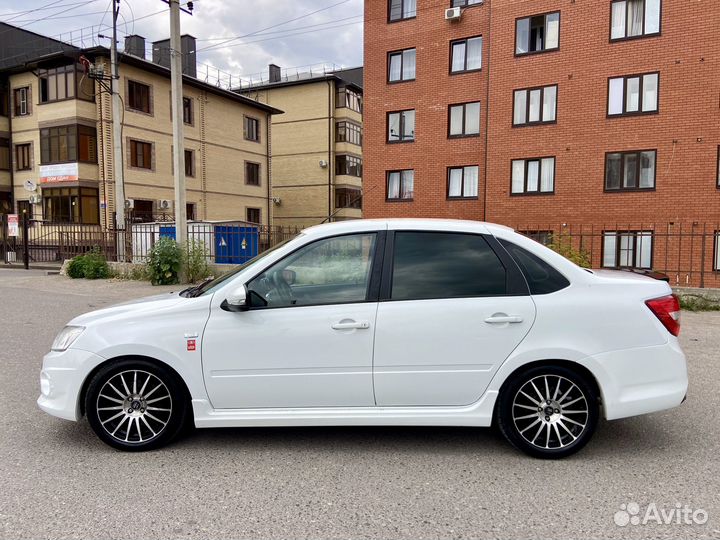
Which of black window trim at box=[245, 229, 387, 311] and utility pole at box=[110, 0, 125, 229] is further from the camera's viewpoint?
utility pole at box=[110, 0, 125, 229]

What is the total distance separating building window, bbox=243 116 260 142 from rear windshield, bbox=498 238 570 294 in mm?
35449

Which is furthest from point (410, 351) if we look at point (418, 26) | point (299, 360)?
point (418, 26)

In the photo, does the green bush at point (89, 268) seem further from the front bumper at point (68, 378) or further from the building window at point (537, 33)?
the building window at point (537, 33)

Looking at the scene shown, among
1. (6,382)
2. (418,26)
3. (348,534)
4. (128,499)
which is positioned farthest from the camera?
(418,26)

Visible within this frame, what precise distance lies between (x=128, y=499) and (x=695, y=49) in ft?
70.5

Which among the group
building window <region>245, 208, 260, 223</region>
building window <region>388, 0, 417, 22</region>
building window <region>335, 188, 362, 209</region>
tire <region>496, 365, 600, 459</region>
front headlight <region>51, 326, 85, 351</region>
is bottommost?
tire <region>496, 365, 600, 459</region>

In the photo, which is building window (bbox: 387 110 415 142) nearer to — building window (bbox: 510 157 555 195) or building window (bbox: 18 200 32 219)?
building window (bbox: 510 157 555 195)

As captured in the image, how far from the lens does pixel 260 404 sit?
377cm

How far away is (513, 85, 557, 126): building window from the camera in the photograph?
68.2ft

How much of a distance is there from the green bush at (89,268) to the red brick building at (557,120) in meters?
11.8

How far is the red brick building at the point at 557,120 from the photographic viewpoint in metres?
18.4

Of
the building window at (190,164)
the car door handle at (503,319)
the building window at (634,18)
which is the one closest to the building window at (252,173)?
the building window at (190,164)

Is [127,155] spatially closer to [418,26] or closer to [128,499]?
[418,26]

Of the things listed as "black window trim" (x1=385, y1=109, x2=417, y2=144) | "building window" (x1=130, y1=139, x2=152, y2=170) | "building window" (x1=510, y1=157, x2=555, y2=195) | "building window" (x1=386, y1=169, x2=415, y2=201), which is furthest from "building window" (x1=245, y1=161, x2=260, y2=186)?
"building window" (x1=510, y1=157, x2=555, y2=195)
